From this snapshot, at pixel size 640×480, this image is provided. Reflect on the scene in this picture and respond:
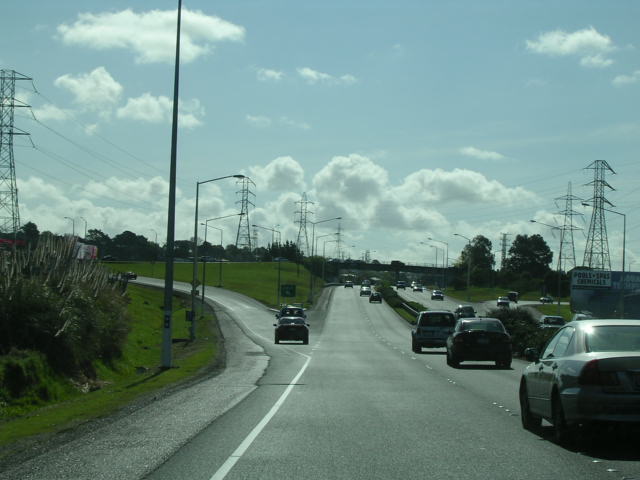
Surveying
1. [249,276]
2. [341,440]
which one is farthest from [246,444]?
[249,276]

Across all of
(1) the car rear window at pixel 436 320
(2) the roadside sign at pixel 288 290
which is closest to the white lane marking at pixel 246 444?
Answer: (1) the car rear window at pixel 436 320

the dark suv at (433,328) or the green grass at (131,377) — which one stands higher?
the dark suv at (433,328)

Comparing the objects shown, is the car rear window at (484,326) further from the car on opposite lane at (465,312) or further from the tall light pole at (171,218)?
the car on opposite lane at (465,312)

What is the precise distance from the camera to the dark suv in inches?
1564

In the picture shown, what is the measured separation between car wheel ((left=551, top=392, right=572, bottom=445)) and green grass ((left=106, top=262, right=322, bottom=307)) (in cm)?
9461

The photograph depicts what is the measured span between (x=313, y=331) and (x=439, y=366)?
42491 millimetres

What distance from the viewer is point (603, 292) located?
2554 inches

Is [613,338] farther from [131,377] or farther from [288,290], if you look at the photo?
[288,290]

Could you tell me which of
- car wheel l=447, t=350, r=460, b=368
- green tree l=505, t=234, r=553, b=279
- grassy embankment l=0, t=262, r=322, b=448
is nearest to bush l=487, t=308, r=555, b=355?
car wheel l=447, t=350, r=460, b=368

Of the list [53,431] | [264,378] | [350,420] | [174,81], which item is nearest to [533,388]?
[350,420]

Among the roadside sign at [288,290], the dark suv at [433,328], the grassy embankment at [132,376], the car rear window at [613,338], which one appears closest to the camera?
the car rear window at [613,338]

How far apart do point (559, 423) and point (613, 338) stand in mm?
1244

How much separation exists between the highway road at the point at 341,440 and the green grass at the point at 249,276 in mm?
86916

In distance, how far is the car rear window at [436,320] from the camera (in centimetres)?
3981
